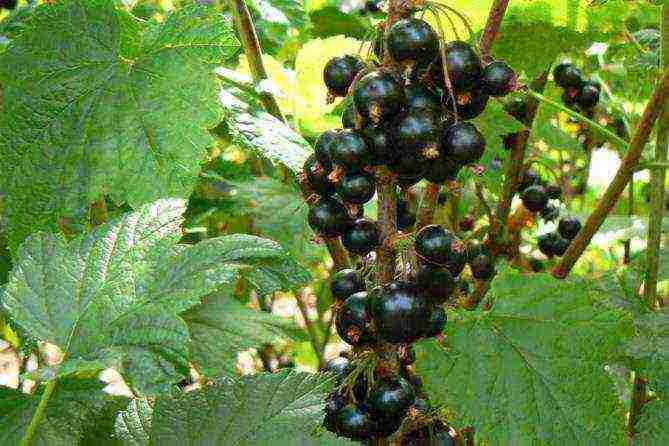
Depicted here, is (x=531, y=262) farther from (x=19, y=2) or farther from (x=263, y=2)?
(x=19, y=2)

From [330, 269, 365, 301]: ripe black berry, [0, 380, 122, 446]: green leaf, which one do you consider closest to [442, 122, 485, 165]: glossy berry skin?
[330, 269, 365, 301]: ripe black berry

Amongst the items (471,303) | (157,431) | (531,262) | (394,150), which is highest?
(394,150)

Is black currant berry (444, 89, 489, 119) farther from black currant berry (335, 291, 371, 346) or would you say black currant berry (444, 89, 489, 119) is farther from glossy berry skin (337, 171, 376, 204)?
black currant berry (335, 291, 371, 346)

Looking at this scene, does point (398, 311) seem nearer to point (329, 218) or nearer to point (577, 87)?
point (329, 218)

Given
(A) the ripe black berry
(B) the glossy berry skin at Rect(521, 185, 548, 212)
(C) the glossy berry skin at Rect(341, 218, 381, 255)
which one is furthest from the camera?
(B) the glossy berry skin at Rect(521, 185, 548, 212)

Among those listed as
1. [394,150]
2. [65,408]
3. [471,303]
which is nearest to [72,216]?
[65,408]

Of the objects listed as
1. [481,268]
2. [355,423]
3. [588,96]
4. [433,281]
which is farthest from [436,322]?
[588,96]

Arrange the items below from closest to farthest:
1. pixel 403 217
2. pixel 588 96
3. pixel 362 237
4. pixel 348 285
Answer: pixel 362 237 → pixel 348 285 → pixel 403 217 → pixel 588 96
